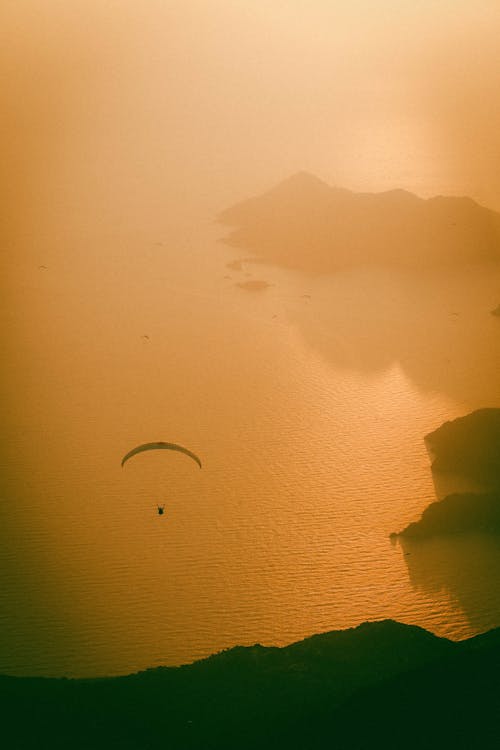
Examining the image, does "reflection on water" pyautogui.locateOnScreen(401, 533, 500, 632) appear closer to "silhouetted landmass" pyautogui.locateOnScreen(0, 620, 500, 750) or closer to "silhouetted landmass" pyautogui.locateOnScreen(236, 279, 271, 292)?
"silhouetted landmass" pyautogui.locateOnScreen(0, 620, 500, 750)

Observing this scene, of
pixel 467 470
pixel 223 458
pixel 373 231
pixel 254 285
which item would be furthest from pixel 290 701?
pixel 373 231

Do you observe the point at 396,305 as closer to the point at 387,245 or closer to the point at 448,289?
the point at 448,289

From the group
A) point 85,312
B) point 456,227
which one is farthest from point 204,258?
point 456,227

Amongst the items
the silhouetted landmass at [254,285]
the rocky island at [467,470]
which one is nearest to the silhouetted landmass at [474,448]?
the rocky island at [467,470]

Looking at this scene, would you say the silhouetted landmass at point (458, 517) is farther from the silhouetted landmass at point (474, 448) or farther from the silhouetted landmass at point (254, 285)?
the silhouetted landmass at point (254, 285)

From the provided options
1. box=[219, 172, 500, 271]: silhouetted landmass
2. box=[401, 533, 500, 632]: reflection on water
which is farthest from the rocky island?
box=[219, 172, 500, 271]: silhouetted landmass

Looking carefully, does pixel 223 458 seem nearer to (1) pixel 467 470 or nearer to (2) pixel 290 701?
(1) pixel 467 470
